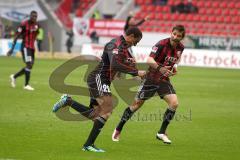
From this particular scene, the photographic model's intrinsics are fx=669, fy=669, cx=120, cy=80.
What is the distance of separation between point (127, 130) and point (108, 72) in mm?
2886

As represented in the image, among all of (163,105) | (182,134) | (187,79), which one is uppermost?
(182,134)

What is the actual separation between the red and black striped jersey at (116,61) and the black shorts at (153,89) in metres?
1.29

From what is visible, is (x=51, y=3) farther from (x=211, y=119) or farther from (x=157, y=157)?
(x=157, y=157)

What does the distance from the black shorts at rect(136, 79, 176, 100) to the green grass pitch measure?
864mm

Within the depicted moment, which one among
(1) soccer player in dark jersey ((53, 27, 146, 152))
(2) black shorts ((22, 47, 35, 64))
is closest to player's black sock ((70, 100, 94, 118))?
(1) soccer player in dark jersey ((53, 27, 146, 152))

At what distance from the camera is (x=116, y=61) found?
36.0 feet

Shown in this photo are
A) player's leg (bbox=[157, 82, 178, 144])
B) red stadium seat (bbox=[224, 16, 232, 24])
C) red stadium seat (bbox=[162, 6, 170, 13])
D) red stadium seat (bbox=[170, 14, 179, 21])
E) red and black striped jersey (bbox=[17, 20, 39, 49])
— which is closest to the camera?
player's leg (bbox=[157, 82, 178, 144])

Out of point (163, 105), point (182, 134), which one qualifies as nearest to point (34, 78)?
point (163, 105)

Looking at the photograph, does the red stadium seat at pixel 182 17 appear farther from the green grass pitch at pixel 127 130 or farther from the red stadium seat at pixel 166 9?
the green grass pitch at pixel 127 130

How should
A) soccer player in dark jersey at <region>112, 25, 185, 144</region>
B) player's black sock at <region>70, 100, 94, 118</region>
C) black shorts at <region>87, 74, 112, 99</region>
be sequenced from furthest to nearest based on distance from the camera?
1. soccer player in dark jersey at <region>112, 25, 185, 144</region>
2. player's black sock at <region>70, 100, 94, 118</region>
3. black shorts at <region>87, 74, 112, 99</region>

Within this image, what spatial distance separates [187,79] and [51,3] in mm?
22370

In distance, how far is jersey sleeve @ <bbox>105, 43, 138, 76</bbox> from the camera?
11.0 m

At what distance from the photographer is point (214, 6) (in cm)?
4609

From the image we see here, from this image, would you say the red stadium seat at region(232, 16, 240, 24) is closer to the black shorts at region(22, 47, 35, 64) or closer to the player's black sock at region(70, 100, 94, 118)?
the black shorts at region(22, 47, 35, 64)
